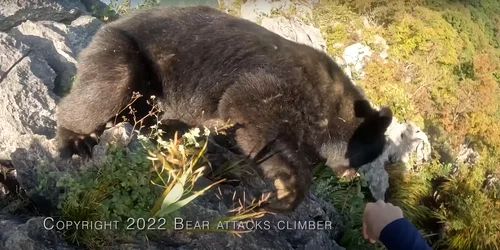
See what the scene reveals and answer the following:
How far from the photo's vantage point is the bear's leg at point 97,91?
366cm

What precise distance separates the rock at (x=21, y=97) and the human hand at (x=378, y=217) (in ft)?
7.78

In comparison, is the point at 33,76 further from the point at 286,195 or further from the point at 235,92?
the point at 286,195

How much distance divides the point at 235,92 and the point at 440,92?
23.3 ft

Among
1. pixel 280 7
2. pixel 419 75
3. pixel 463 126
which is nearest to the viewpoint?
pixel 463 126

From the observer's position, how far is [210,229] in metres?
→ 2.79

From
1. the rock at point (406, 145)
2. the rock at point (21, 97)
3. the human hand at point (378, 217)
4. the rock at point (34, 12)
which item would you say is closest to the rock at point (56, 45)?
the rock at point (21, 97)

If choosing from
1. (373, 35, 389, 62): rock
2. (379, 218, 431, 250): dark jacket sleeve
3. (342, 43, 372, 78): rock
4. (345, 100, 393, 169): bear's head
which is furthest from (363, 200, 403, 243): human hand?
(373, 35, 389, 62): rock

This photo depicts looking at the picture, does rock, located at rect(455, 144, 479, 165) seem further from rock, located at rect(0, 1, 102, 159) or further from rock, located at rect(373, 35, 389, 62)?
rock, located at rect(0, 1, 102, 159)

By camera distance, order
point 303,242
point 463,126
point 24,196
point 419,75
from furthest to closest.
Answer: point 419,75, point 463,126, point 303,242, point 24,196

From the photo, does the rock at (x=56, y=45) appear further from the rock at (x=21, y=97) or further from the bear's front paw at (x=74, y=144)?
the bear's front paw at (x=74, y=144)

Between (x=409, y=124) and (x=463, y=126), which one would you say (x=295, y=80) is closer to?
(x=409, y=124)

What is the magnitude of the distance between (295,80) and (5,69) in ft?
7.95

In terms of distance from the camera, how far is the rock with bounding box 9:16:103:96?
187 inches

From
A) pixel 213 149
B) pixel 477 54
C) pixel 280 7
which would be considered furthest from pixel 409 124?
pixel 213 149
